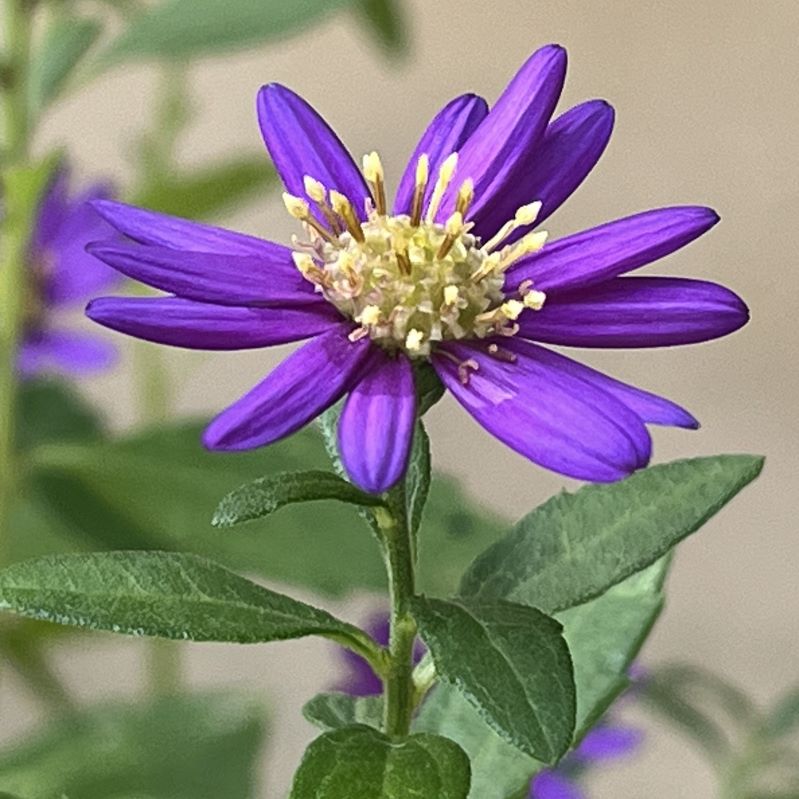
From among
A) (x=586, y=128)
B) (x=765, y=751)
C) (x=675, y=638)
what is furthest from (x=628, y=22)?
(x=586, y=128)

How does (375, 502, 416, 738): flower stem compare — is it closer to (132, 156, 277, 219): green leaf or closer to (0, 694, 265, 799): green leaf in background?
(0, 694, 265, 799): green leaf in background

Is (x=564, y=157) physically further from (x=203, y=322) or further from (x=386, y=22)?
(x=386, y=22)

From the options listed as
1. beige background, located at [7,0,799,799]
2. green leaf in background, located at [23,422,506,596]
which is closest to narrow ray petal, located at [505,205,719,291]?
green leaf in background, located at [23,422,506,596]

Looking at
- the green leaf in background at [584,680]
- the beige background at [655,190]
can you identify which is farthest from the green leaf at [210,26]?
the beige background at [655,190]

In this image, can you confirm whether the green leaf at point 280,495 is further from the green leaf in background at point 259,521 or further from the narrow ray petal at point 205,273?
the green leaf in background at point 259,521

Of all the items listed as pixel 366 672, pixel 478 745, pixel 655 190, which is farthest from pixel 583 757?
pixel 655 190

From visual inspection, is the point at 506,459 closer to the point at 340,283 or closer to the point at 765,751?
the point at 765,751

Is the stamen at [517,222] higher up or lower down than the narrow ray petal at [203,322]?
higher up
